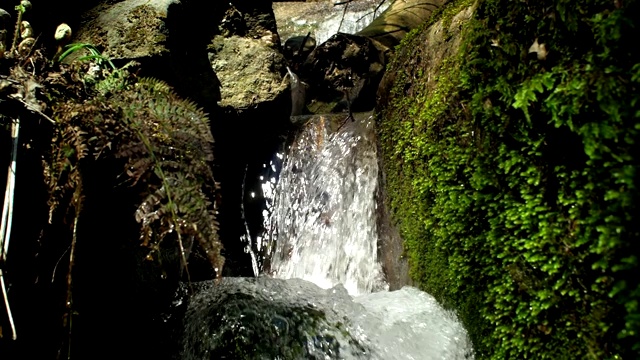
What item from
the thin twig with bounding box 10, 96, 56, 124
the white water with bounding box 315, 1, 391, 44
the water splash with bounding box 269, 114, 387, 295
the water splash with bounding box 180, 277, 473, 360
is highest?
the white water with bounding box 315, 1, 391, 44

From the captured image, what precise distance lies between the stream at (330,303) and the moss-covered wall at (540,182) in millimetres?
232

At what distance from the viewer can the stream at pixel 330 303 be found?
2182 millimetres

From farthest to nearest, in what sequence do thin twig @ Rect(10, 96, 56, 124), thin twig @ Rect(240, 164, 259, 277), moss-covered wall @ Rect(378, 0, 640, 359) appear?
thin twig @ Rect(240, 164, 259, 277) → thin twig @ Rect(10, 96, 56, 124) → moss-covered wall @ Rect(378, 0, 640, 359)

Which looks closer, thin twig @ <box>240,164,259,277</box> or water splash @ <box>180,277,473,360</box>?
water splash @ <box>180,277,473,360</box>

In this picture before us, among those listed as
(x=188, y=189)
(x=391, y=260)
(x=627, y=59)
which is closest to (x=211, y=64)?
(x=391, y=260)

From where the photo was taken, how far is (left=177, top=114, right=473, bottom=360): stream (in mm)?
2182

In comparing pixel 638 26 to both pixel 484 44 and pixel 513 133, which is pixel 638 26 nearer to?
pixel 513 133

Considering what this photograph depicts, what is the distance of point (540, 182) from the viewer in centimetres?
166

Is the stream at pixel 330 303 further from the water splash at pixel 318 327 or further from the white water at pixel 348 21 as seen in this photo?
the white water at pixel 348 21

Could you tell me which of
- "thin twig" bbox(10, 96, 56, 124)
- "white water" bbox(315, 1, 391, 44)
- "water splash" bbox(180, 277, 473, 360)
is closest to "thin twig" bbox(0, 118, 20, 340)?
"thin twig" bbox(10, 96, 56, 124)

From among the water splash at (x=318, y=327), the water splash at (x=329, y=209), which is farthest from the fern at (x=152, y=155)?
the water splash at (x=329, y=209)

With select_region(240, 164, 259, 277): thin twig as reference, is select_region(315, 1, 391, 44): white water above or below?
above

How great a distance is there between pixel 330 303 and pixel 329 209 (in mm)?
1897

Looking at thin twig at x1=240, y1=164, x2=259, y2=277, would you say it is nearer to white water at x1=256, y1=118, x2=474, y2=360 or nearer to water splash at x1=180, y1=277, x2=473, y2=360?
white water at x1=256, y1=118, x2=474, y2=360
